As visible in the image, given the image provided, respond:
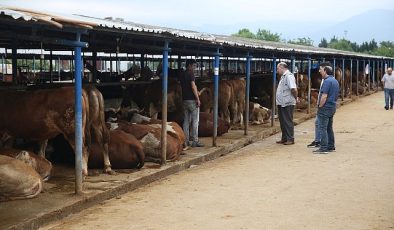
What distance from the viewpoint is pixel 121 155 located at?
379 inches

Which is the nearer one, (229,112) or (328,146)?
(328,146)

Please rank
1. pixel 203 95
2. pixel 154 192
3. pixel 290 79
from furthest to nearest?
pixel 203 95 < pixel 290 79 < pixel 154 192

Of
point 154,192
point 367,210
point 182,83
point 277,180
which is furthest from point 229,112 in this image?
point 367,210

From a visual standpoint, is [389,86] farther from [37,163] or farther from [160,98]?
[37,163]

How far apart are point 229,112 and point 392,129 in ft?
17.9

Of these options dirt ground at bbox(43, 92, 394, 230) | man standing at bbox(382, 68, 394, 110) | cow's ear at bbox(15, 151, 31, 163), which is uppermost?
man standing at bbox(382, 68, 394, 110)

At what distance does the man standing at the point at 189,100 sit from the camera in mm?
12070

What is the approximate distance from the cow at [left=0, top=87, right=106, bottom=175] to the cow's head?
0.52m

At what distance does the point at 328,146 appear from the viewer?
12.9 meters

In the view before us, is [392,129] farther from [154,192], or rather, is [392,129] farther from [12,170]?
[12,170]

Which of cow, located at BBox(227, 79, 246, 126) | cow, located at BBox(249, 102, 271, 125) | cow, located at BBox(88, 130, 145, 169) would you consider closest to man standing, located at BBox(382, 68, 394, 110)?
cow, located at BBox(249, 102, 271, 125)

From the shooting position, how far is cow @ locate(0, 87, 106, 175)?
8555mm

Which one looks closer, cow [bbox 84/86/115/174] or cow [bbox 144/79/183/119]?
cow [bbox 84/86/115/174]

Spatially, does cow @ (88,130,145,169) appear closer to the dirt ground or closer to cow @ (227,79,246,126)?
the dirt ground
